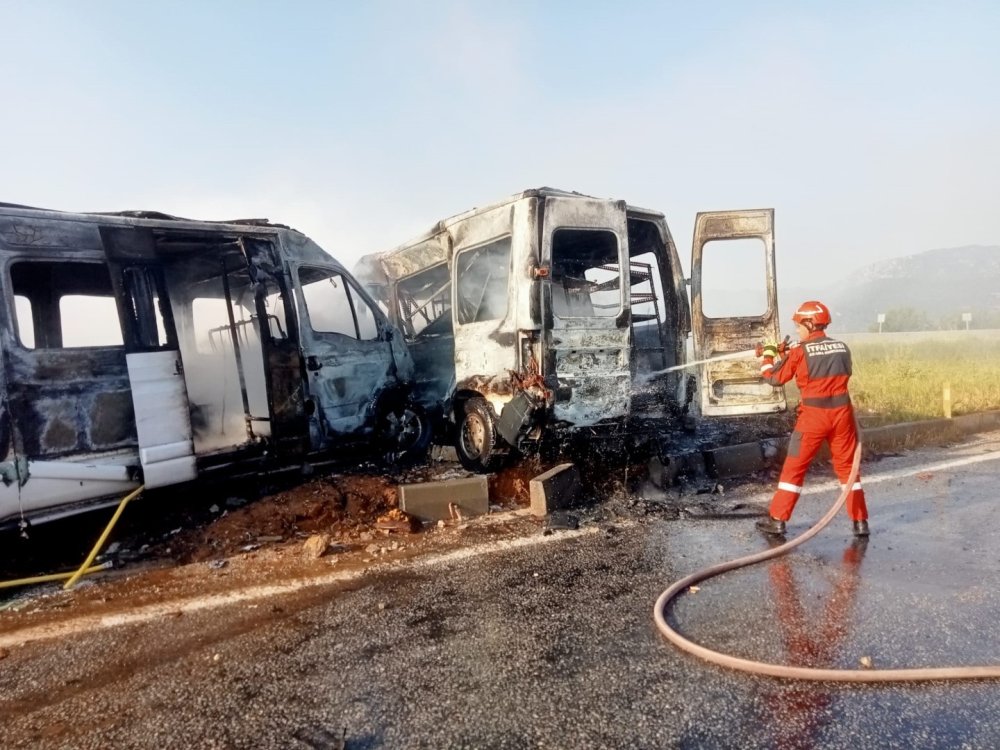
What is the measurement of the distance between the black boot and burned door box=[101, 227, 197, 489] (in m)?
4.41

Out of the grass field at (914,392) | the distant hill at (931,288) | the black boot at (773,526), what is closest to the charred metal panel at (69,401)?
the black boot at (773,526)

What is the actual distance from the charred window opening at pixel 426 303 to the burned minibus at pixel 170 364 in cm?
66

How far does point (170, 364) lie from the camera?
189 inches

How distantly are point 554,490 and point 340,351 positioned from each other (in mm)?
2700

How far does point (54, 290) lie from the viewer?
16.3 feet

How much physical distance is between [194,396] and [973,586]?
23.5 ft

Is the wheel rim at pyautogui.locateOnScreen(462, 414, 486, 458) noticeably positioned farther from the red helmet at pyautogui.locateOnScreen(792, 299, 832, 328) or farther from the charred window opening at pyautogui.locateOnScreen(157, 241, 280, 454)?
the red helmet at pyautogui.locateOnScreen(792, 299, 832, 328)

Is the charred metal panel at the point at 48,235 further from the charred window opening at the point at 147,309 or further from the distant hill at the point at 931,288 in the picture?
the distant hill at the point at 931,288

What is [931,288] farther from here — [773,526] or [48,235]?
[48,235]

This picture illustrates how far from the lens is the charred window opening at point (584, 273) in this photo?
5.65 m

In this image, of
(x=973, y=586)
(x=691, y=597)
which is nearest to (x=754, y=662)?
(x=691, y=597)

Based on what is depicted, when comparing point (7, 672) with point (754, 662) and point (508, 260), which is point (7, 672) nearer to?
point (754, 662)

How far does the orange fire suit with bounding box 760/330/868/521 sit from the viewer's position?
411 centimetres

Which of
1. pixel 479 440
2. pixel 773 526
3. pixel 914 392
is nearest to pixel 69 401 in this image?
pixel 479 440
